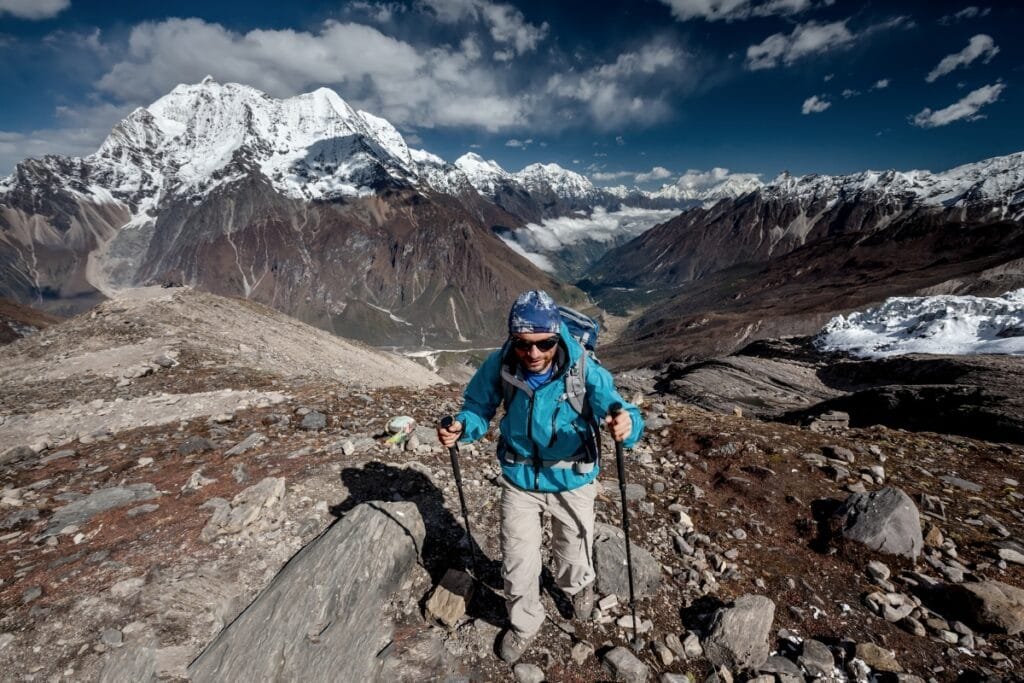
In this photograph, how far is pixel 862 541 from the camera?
22.0 ft

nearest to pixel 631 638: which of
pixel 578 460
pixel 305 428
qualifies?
pixel 578 460

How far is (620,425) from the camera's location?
5020 millimetres

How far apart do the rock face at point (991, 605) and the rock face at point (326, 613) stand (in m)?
7.09

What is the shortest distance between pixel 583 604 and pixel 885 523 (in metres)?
4.71

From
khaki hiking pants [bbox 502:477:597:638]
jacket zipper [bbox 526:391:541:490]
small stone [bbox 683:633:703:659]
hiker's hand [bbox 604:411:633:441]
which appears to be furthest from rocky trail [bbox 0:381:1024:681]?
hiker's hand [bbox 604:411:633:441]

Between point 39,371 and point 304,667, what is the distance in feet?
66.8

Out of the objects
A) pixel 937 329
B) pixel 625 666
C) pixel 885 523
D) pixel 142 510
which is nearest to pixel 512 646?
pixel 625 666

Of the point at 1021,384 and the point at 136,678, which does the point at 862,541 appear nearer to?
the point at 136,678

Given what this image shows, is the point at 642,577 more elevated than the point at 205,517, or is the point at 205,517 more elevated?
the point at 642,577

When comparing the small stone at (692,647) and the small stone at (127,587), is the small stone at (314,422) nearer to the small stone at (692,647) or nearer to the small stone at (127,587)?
the small stone at (127,587)

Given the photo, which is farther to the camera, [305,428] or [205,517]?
[305,428]

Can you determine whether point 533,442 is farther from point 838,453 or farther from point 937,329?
point 937,329

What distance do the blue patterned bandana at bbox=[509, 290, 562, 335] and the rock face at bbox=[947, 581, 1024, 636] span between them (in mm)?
6130

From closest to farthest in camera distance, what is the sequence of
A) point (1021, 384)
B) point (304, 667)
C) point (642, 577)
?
1. point (304, 667)
2. point (642, 577)
3. point (1021, 384)
